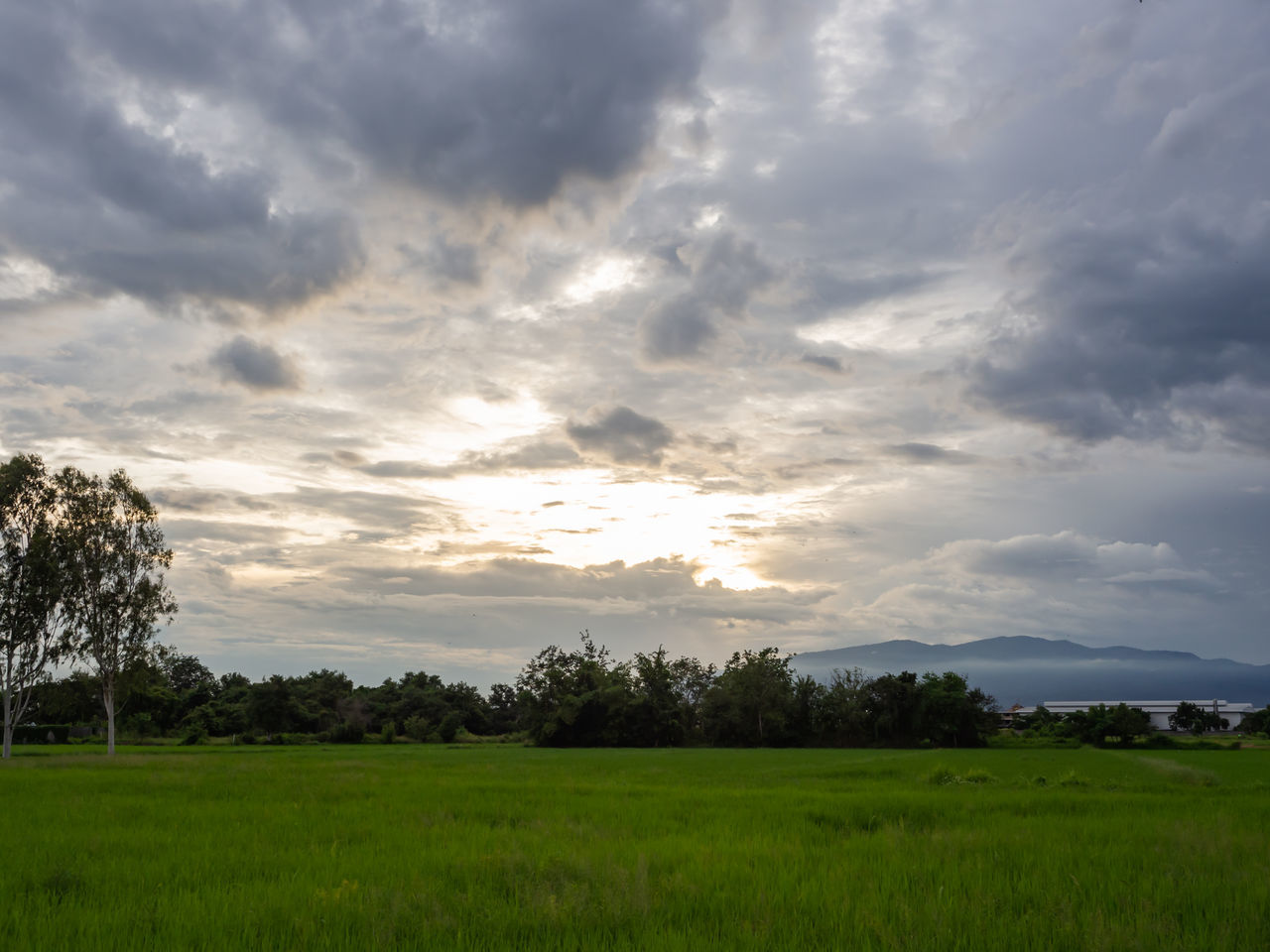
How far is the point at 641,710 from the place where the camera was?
82125mm

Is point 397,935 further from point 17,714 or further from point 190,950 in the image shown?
point 17,714

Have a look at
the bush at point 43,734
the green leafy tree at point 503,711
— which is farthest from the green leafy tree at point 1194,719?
the bush at point 43,734

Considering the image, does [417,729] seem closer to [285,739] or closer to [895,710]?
[285,739]

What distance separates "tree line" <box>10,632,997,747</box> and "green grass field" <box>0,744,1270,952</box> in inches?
2595

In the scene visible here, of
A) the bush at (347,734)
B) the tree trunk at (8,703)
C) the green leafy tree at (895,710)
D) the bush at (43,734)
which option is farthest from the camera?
the bush at (347,734)

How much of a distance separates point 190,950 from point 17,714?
54457mm

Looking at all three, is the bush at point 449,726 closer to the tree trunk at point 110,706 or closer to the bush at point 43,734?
the bush at point 43,734

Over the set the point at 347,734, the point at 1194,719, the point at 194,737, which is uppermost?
the point at 194,737

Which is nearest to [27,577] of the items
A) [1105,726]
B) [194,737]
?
[194,737]

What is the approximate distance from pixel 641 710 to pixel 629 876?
7713 cm

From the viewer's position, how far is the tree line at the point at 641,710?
76750 millimetres

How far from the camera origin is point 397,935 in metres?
6.10

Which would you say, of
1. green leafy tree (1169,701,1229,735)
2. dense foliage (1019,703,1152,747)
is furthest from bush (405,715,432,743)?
green leafy tree (1169,701,1229,735)

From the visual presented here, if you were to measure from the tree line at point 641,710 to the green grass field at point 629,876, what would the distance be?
65911 mm
